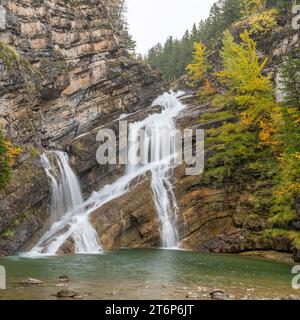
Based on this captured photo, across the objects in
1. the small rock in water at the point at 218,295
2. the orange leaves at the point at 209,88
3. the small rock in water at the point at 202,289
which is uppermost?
the orange leaves at the point at 209,88

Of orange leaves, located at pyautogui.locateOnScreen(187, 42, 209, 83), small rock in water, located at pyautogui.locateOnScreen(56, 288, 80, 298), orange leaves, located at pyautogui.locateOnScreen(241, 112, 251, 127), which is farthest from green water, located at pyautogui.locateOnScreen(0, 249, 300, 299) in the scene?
orange leaves, located at pyautogui.locateOnScreen(187, 42, 209, 83)

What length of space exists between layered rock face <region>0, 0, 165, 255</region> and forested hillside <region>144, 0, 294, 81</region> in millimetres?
18924

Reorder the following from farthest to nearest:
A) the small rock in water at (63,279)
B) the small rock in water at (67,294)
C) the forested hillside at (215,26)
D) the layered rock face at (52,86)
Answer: the forested hillside at (215,26)
the layered rock face at (52,86)
the small rock in water at (63,279)
the small rock in water at (67,294)

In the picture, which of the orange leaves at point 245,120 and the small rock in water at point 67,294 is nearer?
the small rock in water at point 67,294

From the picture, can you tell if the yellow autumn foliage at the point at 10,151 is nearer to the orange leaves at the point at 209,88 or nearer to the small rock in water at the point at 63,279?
the small rock in water at the point at 63,279

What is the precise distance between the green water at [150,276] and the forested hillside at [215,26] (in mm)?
40201

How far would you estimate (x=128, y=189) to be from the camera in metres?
36.7

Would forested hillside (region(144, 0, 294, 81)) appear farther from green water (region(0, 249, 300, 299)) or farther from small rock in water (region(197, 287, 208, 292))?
small rock in water (region(197, 287, 208, 292))

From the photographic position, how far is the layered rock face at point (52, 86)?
32469 mm

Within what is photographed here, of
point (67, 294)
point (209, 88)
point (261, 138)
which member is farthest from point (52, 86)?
point (67, 294)

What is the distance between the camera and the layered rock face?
32469mm

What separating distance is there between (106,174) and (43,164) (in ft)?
23.7

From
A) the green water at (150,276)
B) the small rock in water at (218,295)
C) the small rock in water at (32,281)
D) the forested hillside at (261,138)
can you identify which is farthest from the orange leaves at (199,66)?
the small rock in water at (218,295)
